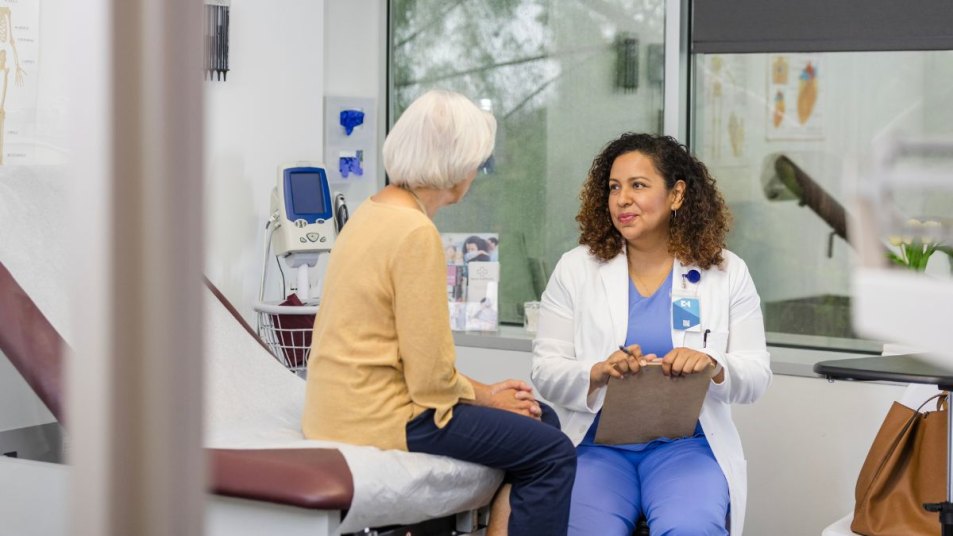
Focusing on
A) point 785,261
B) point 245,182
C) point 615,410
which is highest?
point 245,182

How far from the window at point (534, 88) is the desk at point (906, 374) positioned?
1865mm

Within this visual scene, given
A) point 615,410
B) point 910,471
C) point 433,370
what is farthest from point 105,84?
point 910,471

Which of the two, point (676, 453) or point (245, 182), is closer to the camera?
point (676, 453)

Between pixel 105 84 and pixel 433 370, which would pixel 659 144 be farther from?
pixel 105 84

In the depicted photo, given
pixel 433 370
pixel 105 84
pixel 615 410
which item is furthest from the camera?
pixel 615 410

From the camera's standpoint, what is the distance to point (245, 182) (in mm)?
4031

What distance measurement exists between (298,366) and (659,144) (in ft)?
4.89

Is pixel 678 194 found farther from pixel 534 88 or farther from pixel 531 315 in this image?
pixel 534 88

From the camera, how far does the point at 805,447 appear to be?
3553 millimetres

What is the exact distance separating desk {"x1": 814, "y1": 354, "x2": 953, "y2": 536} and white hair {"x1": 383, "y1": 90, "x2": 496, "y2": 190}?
88 cm

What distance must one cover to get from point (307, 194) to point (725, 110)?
1.51m

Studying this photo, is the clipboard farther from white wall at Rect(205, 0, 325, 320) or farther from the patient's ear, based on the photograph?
white wall at Rect(205, 0, 325, 320)

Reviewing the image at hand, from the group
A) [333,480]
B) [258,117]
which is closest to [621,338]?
[333,480]

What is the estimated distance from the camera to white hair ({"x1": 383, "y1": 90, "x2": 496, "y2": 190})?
2.28m
